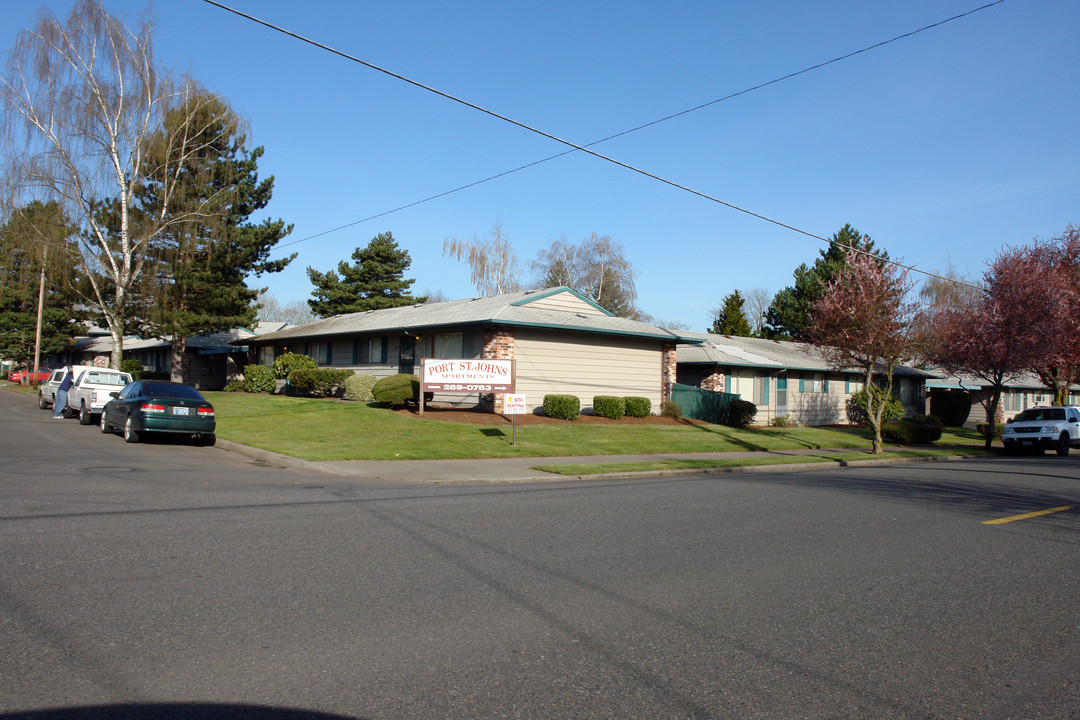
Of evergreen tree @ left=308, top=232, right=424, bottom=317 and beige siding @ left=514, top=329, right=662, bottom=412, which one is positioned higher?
evergreen tree @ left=308, top=232, right=424, bottom=317

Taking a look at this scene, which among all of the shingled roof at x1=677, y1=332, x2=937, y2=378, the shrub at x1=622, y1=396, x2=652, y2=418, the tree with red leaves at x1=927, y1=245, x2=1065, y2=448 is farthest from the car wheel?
the tree with red leaves at x1=927, y1=245, x2=1065, y2=448

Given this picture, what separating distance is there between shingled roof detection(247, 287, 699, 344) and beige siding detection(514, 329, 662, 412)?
2.17 feet

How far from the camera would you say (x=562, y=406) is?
82.5ft

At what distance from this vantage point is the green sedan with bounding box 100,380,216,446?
17.4m

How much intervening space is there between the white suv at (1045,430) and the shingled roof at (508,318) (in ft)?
40.1

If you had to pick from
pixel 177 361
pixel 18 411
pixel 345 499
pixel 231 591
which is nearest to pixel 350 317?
pixel 177 361

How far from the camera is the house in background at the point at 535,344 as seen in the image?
26.3 metres

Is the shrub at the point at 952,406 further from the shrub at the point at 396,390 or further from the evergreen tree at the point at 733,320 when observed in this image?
the shrub at the point at 396,390

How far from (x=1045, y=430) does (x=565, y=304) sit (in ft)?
58.9

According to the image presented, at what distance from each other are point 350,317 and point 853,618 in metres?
34.9

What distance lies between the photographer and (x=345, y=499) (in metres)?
10.4

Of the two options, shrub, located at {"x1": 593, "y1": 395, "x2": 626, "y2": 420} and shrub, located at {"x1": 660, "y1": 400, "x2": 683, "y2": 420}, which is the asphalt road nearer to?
shrub, located at {"x1": 593, "y1": 395, "x2": 626, "y2": 420}

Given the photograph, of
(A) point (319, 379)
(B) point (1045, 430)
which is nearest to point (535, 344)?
(A) point (319, 379)

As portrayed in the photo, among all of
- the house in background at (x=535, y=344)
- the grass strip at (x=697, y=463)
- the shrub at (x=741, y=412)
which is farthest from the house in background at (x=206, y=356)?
the grass strip at (x=697, y=463)
